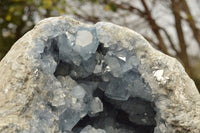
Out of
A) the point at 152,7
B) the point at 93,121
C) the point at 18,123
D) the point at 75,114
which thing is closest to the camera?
the point at 18,123

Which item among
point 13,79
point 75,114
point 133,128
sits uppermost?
point 13,79

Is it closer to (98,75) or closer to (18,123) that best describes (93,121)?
(98,75)

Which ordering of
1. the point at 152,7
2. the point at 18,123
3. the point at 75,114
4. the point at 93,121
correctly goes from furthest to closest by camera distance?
the point at 152,7 < the point at 93,121 < the point at 75,114 < the point at 18,123

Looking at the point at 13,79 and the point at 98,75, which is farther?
the point at 98,75

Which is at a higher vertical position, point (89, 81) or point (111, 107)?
point (89, 81)

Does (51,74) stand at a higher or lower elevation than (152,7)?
higher

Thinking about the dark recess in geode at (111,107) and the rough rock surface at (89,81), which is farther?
the dark recess in geode at (111,107)

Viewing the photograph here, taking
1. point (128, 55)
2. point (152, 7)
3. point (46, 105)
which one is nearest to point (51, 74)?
point (46, 105)

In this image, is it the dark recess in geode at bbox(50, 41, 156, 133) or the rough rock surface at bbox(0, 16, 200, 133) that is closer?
the rough rock surface at bbox(0, 16, 200, 133)
